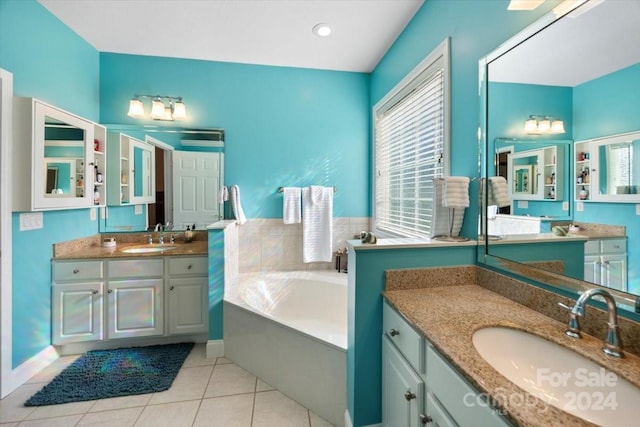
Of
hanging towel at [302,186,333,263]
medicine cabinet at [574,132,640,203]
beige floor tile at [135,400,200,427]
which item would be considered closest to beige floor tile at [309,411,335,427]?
beige floor tile at [135,400,200,427]

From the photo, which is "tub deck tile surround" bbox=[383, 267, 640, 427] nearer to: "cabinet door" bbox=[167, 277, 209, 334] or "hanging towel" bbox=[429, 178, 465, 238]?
"hanging towel" bbox=[429, 178, 465, 238]

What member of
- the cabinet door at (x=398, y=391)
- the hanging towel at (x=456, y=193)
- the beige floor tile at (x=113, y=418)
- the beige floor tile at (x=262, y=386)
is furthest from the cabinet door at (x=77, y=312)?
the hanging towel at (x=456, y=193)

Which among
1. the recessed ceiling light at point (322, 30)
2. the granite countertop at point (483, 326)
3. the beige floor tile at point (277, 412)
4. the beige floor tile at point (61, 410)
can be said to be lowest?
the beige floor tile at point (277, 412)

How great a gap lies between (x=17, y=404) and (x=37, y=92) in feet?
6.97

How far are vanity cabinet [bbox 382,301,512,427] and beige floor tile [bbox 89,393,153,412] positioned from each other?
1.52 meters

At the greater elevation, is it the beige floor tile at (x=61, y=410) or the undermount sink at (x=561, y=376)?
the undermount sink at (x=561, y=376)

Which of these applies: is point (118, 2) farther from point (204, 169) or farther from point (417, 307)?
point (417, 307)

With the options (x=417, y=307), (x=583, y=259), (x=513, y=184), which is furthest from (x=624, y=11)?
(x=417, y=307)

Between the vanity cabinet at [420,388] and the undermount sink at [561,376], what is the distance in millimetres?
180

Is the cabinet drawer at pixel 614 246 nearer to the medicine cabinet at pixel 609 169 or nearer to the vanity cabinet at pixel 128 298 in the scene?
the medicine cabinet at pixel 609 169

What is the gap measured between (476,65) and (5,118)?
290cm

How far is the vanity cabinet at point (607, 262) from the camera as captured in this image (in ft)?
2.92

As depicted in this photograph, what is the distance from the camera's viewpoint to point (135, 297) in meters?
2.35

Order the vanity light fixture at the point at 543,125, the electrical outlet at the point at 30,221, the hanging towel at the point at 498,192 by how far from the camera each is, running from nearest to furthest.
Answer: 1. the vanity light fixture at the point at 543,125
2. the hanging towel at the point at 498,192
3. the electrical outlet at the point at 30,221
